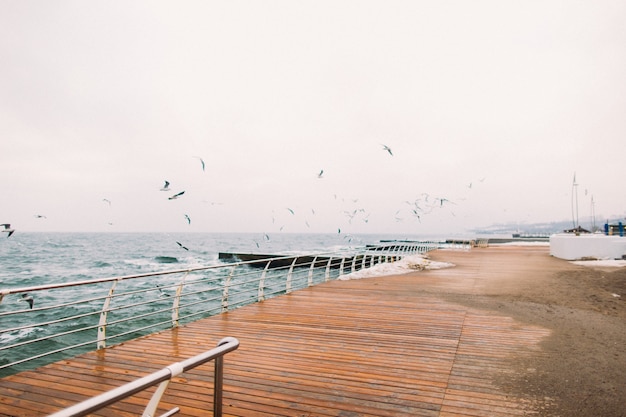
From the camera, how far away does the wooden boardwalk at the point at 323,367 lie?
11.7 ft

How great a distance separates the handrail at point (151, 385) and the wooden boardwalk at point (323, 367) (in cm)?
152

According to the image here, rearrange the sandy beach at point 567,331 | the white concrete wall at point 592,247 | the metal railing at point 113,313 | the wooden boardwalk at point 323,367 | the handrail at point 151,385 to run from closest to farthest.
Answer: the handrail at point 151,385, the wooden boardwalk at point 323,367, the sandy beach at point 567,331, the metal railing at point 113,313, the white concrete wall at point 592,247

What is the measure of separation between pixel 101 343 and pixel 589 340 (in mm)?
7127

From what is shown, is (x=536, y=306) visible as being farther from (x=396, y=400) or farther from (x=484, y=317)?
(x=396, y=400)

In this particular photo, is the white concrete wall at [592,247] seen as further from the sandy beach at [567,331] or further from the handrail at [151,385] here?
the handrail at [151,385]

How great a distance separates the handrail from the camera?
127 cm

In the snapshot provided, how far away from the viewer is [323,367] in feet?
15.1

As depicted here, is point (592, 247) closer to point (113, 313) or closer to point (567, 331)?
point (567, 331)

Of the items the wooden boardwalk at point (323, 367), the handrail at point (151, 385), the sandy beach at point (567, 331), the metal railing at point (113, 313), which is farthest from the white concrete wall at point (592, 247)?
the handrail at point (151, 385)

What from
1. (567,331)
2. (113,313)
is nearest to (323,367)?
(567,331)

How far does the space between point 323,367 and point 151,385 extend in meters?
3.35

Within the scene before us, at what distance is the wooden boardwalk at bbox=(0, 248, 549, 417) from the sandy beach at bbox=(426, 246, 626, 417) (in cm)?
27

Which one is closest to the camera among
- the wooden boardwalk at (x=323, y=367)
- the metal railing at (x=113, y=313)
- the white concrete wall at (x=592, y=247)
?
the wooden boardwalk at (x=323, y=367)

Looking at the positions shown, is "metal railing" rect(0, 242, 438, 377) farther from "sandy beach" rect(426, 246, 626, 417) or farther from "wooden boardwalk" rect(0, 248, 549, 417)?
"sandy beach" rect(426, 246, 626, 417)
